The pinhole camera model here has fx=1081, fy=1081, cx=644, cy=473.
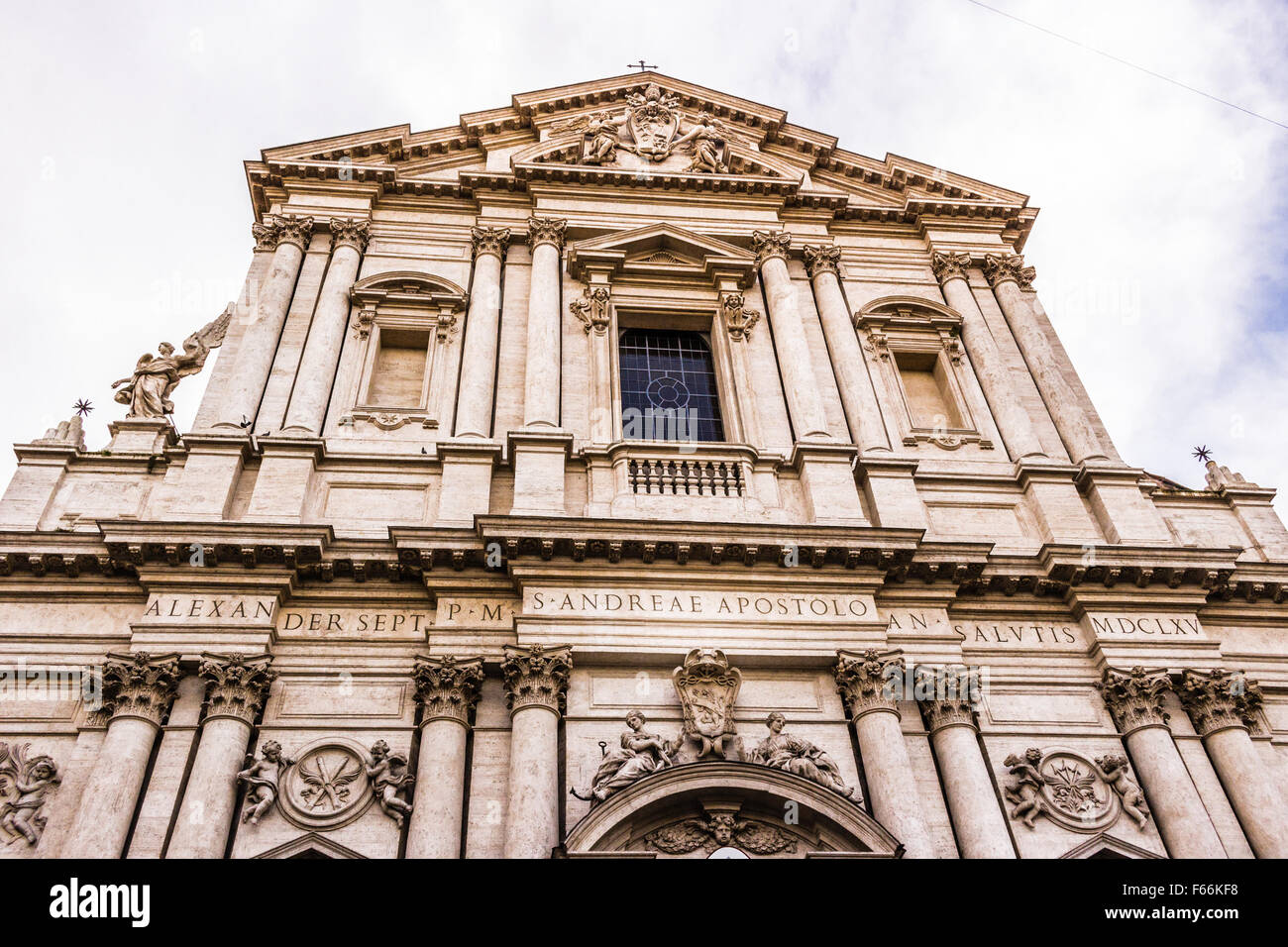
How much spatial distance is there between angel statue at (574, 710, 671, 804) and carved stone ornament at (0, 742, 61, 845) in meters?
5.60

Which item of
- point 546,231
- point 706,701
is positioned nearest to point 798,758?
point 706,701

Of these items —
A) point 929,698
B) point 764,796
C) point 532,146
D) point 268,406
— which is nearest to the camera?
point 764,796

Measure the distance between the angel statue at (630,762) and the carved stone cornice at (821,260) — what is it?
925 centimetres

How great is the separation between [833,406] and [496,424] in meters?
4.98

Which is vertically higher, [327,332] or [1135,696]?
[327,332]

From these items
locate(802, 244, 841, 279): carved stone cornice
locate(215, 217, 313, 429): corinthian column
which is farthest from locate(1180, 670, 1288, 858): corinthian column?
locate(215, 217, 313, 429): corinthian column

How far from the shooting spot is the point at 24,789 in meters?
11.4

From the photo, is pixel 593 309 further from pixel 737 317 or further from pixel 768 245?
pixel 768 245

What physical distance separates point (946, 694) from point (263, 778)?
7.79 m

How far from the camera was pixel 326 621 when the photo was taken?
42.5 ft

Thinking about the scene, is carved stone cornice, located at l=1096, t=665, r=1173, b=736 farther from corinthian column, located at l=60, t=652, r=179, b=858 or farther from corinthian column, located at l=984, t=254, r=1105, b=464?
corinthian column, located at l=60, t=652, r=179, b=858

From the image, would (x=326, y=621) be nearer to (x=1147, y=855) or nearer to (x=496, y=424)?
(x=496, y=424)

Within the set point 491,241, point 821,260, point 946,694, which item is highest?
point 491,241
